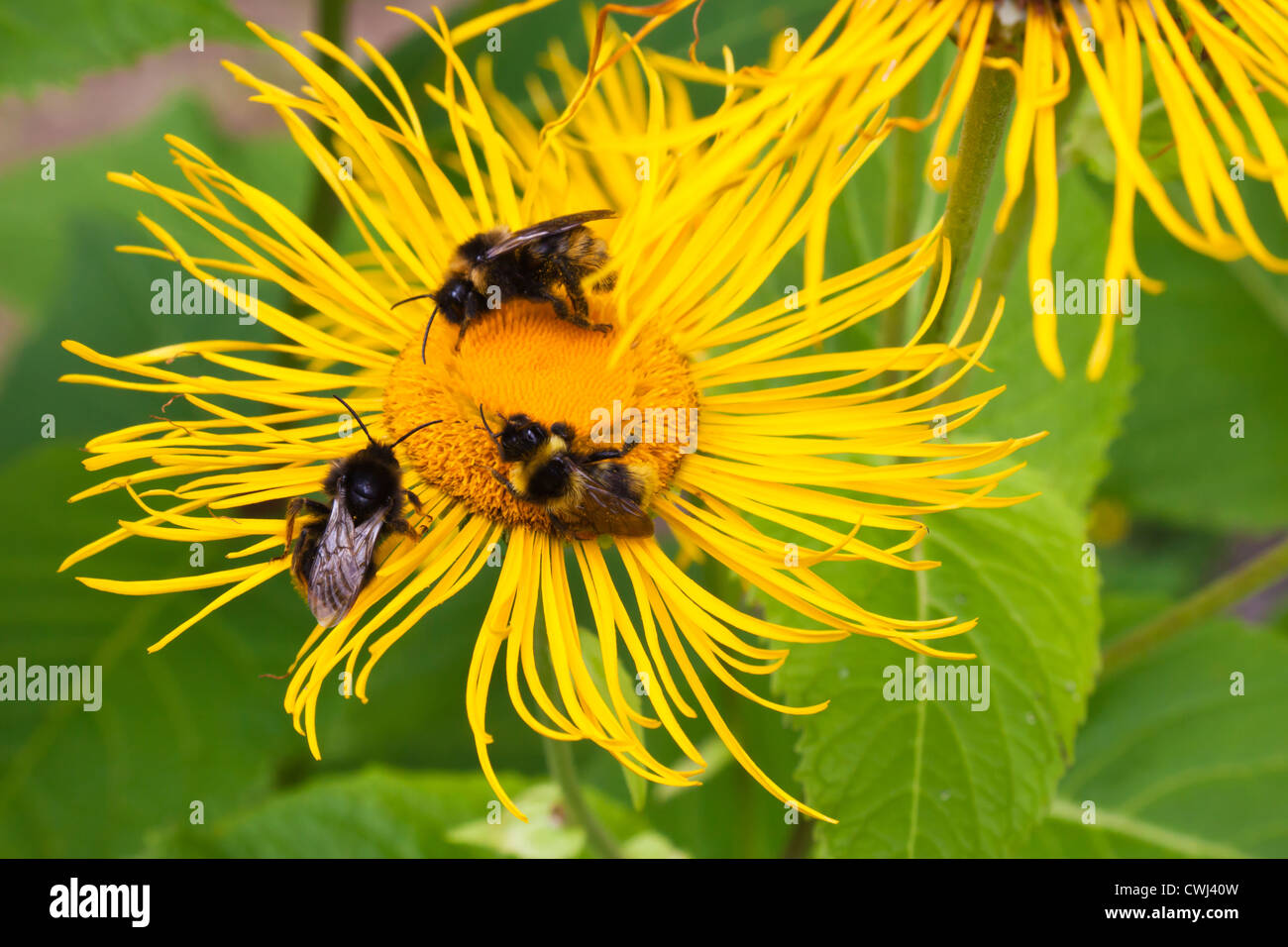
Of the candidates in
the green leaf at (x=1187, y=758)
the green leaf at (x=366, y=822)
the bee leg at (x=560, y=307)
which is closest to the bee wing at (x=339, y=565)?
the bee leg at (x=560, y=307)

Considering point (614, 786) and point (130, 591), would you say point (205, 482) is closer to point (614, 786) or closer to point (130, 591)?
point (130, 591)

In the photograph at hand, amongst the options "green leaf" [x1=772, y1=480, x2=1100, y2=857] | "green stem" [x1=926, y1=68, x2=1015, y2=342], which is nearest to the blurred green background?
"green leaf" [x1=772, y1=480, x2=1100, y2=857]

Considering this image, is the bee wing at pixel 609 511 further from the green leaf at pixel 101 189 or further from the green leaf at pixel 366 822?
the green leaf at pixel 101 189

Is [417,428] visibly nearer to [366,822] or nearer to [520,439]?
[520,439]

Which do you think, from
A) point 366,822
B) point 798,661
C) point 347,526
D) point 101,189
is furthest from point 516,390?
point 101,189

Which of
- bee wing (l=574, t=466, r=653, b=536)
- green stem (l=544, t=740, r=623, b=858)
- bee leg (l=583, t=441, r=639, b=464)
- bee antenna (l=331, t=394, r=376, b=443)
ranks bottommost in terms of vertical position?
green stem (l=544, t=740, r=623, b=858)

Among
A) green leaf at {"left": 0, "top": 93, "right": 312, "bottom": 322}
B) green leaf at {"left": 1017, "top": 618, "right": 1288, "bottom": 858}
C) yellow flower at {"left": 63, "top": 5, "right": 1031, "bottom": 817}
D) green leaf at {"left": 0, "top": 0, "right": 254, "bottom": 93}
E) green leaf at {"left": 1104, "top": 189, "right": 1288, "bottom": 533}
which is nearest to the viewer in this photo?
yellow flower at {"left": 63, "top": 5, "right": 1031, "bottom": 817}

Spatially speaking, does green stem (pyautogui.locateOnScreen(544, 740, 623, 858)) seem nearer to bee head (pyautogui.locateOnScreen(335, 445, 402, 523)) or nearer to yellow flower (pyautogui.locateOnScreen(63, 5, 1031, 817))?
yellow flower (pyautogui.locateOnScreen(63, 5, 1031, 817))
